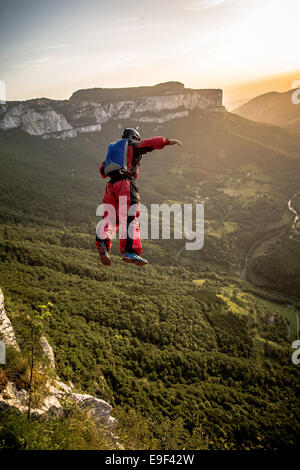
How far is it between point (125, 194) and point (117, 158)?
2.77 ft

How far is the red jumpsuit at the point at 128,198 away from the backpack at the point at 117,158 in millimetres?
92

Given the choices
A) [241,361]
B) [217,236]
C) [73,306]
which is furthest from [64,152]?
[241,361]

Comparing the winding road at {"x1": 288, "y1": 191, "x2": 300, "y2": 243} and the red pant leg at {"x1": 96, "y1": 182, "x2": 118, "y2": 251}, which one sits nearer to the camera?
the red pant leg at {"x1": 96, "y1": 182, "x2": 118, "y2": 251}

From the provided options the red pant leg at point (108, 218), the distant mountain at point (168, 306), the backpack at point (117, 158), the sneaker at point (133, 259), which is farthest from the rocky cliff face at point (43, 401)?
the backpack at point (117, 158)

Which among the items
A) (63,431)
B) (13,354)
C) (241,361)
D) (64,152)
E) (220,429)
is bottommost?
(241,361)

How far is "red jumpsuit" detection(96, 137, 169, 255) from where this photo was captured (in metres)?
5.11

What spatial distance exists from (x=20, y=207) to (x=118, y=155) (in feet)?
370

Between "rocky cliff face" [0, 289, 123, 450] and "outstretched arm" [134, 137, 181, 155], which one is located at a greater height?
"outstretched arm" [134, 137, 181, 155]

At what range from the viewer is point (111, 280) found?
67.4 meters

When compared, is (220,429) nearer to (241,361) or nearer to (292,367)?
(241,361)

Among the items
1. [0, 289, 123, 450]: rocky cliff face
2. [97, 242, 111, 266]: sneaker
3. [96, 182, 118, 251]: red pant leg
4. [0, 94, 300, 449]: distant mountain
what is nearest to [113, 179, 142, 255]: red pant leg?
[96, 182, 118, 251]: red pant leg

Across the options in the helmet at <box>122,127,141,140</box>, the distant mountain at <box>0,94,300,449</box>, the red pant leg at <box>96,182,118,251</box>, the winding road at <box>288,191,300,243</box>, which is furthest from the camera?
the winding road at <box>288,191,300,243</box>

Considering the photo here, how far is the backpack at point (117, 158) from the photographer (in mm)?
5207

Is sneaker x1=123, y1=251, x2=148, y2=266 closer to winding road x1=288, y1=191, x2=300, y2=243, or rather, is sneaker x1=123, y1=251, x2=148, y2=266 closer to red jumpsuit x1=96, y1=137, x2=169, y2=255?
red jumpsuit x1=96, y1=137, x2=169, y2=255
